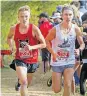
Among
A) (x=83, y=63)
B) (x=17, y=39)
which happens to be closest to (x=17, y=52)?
(x=17, y=39)

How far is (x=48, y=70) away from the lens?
1213 cm

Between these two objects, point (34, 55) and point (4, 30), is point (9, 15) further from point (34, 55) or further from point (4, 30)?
point (34, 55)

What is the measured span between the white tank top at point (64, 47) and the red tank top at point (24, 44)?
1.30 ft

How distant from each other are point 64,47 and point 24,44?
694 millimetres

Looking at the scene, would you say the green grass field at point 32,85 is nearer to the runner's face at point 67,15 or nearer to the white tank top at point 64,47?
the white tank top at point 64,47

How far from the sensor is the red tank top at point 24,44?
24.9 feet

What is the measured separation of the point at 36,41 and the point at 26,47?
1.08 feet

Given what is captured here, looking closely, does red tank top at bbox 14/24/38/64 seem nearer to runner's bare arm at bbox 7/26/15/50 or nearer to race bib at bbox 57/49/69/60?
runner's bare arm at bbox 7/26/15/50

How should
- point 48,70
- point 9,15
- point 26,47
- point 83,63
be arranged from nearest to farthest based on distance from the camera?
1. point 26,47
2. point 83,63
3. point 48,70
4. point 9,15

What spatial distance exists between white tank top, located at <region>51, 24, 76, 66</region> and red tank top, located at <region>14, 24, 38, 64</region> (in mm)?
396

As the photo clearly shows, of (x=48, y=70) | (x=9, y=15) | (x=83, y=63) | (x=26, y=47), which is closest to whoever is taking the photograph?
(x=26, y=47)

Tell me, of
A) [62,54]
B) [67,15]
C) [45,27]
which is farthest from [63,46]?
[45,27]

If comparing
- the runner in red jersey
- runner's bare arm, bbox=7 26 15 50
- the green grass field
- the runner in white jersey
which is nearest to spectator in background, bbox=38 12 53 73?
the green grass field

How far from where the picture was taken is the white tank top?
7.41 metres
